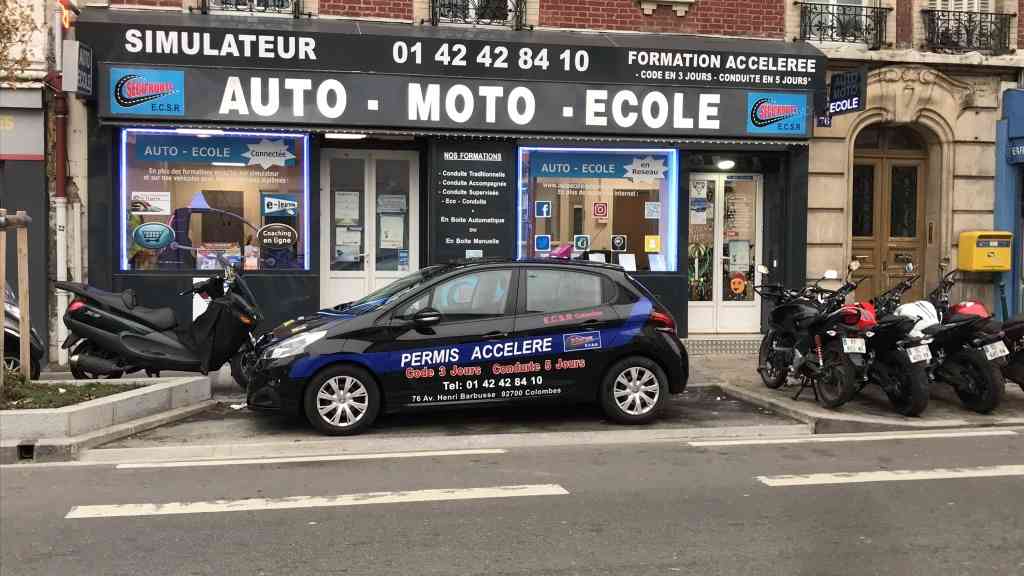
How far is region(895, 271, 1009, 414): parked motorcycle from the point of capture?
347 inches

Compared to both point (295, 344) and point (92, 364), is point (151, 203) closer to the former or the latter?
point (92, 364)

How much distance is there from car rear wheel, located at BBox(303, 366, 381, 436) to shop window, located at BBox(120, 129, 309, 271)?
4924mm

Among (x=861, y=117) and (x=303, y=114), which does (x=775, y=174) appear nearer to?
(x=861, y=117)

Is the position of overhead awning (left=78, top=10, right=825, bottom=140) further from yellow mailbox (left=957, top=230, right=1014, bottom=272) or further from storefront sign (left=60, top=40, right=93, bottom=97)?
yellow mailbox (left=957, top=230, right=1014, bottom=272)

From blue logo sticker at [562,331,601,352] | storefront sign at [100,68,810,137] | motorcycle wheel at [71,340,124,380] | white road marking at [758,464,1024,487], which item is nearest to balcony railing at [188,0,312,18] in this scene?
storefront sign at [100,68,810,137]

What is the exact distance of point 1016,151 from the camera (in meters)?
13.7

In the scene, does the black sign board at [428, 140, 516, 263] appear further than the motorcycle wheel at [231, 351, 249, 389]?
Yes

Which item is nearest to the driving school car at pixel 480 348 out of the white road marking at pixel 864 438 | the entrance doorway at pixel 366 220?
the white road marking at pixel 864 438

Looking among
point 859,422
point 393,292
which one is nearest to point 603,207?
point 393,292

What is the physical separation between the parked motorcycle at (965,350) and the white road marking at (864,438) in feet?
1.80

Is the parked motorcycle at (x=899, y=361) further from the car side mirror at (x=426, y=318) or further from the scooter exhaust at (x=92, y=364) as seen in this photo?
the scooter exhaust at (x=92, y=364)

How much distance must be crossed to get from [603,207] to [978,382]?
18.9 feet

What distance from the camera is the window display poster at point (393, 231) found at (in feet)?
43.2

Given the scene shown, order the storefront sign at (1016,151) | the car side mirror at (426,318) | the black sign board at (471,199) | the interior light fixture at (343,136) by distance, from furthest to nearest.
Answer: the storefront sign at (1016,151)
the black sign board at (471,199)
the interior light fixture at (343,136)
the car side mirror at (426,318)
